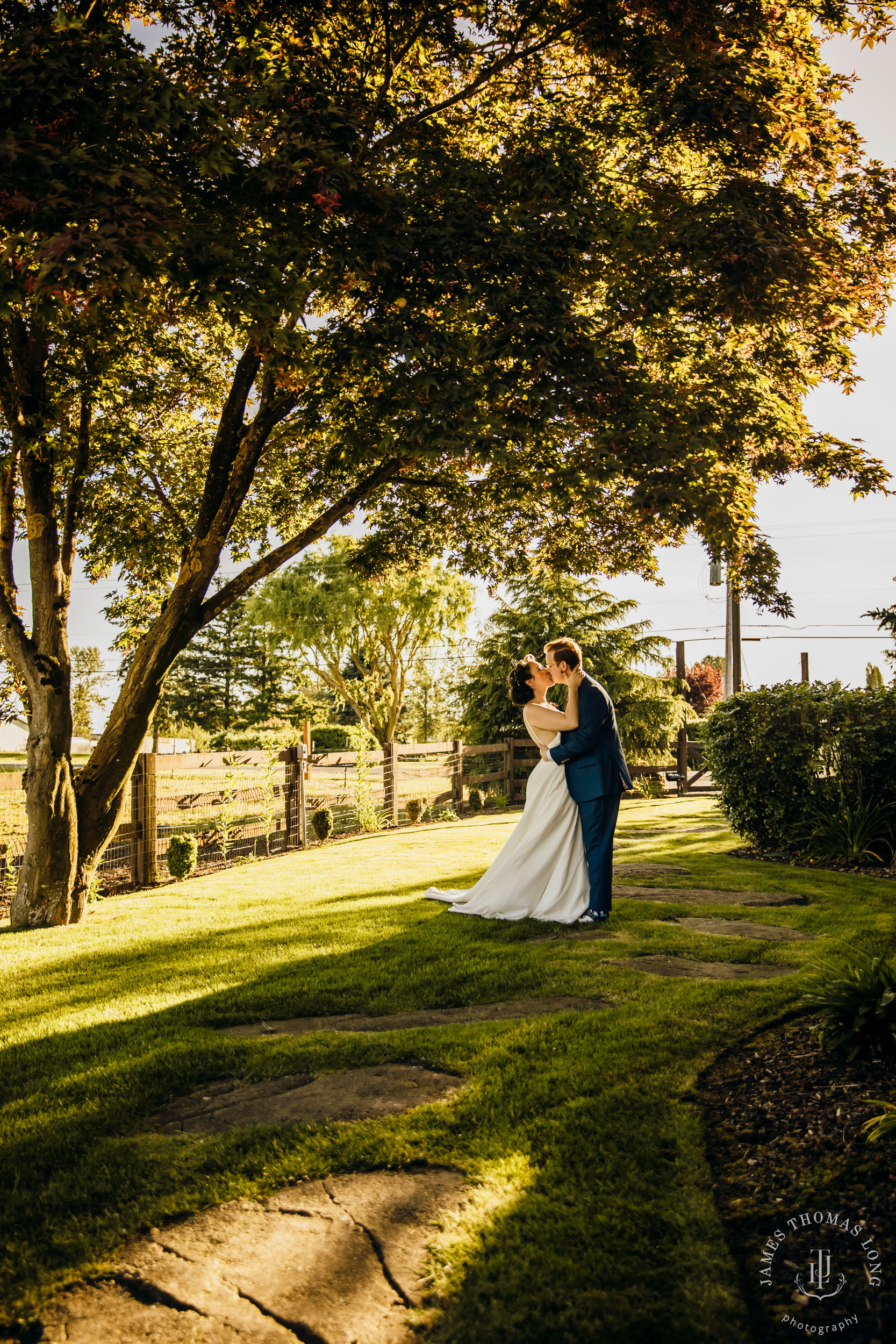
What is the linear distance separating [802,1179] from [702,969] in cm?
239

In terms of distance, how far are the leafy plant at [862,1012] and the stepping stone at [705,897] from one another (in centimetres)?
353

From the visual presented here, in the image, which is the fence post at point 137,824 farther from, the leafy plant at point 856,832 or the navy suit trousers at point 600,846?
the leafy plant at point 856,832

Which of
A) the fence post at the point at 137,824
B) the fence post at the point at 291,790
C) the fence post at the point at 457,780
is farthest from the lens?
the fence post at the point at 457,780

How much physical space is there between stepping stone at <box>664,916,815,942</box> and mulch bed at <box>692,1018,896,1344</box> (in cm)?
216

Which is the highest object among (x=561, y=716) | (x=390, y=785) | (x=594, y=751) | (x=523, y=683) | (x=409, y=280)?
(x=409, y=280)

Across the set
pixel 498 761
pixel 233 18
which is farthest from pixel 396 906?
pixel 498 761

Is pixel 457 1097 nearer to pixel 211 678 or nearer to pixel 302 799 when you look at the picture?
pixel 302 799

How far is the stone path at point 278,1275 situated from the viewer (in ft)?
6.39

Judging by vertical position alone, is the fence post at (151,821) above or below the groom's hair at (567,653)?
below

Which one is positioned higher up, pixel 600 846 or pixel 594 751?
pixel 594 751

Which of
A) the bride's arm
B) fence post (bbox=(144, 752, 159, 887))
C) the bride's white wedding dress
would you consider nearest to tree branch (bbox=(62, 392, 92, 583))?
fence post (bbox=(144, 752, 159, 887))

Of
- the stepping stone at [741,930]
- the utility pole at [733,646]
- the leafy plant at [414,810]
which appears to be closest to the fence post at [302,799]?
the leafy plant at [414,810]

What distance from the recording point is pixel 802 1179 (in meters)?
2.46

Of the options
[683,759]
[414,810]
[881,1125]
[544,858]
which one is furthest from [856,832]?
[683,759]
